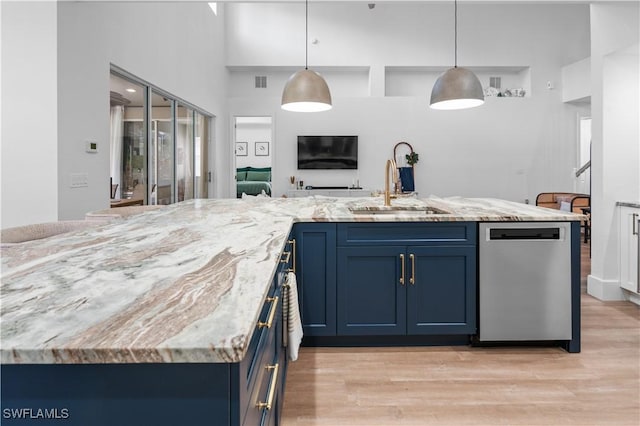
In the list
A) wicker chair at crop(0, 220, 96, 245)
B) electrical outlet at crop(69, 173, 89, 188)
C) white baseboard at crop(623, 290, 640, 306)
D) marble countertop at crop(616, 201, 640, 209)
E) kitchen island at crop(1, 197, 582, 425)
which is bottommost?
white baseboard at crop(623, 290, 640, 306)

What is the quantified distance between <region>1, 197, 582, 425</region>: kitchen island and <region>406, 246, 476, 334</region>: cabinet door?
5.01 ft

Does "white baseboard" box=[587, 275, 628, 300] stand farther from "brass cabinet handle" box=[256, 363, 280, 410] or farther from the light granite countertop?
"brass cabinet handle" box=[256, 363, 280, 410]

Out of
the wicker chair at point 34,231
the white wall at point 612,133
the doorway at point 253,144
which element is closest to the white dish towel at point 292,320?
the wicker chair at point 34,231

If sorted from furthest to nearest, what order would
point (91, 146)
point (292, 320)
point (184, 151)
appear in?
point (184, 151) → point (91, 146) → point (292, 320)

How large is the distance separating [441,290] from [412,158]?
19.5ft

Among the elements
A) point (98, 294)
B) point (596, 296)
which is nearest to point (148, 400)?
point (98, 294)

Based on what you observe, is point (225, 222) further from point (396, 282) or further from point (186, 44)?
point (186, 44)

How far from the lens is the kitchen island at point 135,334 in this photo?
0.68 metres

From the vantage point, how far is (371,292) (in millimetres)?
2717

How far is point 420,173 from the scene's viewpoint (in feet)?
27.9

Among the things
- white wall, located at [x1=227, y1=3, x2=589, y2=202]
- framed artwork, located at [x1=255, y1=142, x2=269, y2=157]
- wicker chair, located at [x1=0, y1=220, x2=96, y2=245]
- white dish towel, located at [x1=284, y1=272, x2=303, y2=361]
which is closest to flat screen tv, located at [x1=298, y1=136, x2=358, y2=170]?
white wall, located at [x1=227, y1=3, x2=589, y2=202]

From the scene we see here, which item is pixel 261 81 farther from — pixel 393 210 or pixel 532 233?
pixel 532 233

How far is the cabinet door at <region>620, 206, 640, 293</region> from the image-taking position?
12.0 feet

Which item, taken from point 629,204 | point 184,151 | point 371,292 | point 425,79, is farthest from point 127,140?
point 425,79
